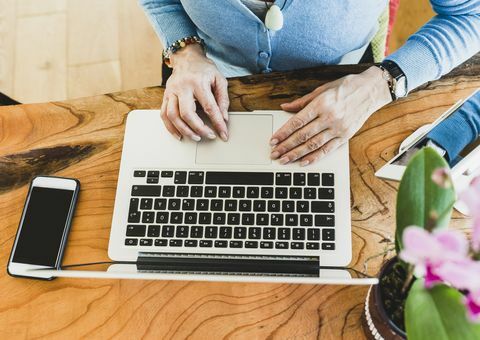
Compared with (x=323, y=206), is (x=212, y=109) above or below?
above

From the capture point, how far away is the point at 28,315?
2.50 ft

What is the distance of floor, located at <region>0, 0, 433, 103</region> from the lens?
5.83 ft

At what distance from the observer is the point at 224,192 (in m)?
0.78

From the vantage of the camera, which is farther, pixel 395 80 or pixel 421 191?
pixel 395 80

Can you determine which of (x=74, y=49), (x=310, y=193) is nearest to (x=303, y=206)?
(x=310, y=193)

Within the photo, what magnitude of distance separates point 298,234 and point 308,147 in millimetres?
145

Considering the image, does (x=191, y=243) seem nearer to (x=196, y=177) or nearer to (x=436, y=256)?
(x=196, y=177)

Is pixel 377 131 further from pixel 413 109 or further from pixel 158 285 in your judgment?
pixel 158 285

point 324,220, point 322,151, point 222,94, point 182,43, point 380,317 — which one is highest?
point 182,43

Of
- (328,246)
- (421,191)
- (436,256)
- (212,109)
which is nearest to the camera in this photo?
(436,256)

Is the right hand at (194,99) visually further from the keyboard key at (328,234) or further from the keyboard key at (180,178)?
the keyboard key at (328,234)

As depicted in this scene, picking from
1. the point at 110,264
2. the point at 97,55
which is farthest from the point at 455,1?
the point at 97,55

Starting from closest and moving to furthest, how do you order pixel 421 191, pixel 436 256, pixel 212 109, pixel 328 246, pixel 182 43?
pixel 436 256, pixel 421 191, pixel 328 246, pixel 212 109, pixel 182 43

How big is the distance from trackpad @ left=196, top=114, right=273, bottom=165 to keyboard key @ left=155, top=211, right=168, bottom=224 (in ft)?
0.34
